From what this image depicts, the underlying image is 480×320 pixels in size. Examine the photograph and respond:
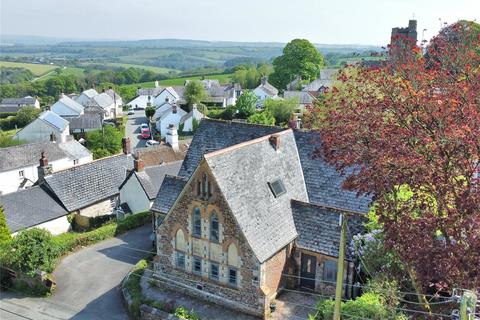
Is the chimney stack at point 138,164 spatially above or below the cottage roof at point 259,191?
below

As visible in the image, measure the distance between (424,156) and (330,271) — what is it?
38.9 ft

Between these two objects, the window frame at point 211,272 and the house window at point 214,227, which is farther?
the window frame at point 211,272

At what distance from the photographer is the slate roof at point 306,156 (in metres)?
27.9

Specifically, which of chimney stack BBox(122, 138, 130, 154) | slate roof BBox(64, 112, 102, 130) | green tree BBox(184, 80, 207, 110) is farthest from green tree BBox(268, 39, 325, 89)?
chimney stack BBox(122, 138, 130, 154)

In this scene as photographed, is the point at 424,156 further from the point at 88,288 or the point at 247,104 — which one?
the point at 247,104

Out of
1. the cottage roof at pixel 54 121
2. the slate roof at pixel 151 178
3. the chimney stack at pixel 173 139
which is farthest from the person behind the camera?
the cottage roof at pixel 54 121

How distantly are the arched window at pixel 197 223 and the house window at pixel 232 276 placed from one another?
8.71ft

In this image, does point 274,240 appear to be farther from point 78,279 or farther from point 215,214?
point 78,279

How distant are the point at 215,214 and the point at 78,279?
39.7 ft

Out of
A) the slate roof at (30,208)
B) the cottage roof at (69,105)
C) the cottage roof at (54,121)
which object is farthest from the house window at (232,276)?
the cottage roof at (69,105)

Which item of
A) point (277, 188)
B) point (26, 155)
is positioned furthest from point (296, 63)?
point (277, 188)

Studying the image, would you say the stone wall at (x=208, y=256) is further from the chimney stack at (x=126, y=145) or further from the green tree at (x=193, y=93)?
the green tree at (x=193, y=93)

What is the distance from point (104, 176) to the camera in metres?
44.1

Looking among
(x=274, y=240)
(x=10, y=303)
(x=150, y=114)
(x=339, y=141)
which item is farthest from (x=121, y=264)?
(x=150, y=114)
